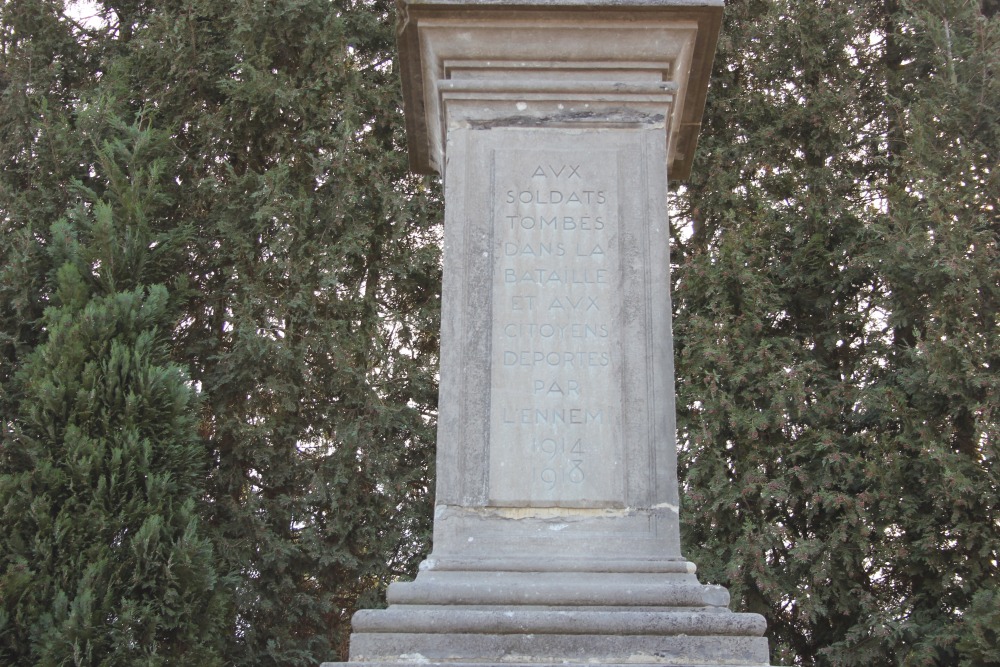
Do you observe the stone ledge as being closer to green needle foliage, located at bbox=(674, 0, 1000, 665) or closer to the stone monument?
the stone monument

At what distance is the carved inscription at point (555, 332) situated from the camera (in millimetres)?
3385

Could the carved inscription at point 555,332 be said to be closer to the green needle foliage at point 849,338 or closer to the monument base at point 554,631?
the monument base at point 554,631

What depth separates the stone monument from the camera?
300cm

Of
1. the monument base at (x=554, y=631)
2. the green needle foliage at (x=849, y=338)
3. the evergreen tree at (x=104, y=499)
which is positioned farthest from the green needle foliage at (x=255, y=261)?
the monument base at (x=554, y=631)

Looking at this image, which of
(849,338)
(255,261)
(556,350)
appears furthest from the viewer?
(255,261)

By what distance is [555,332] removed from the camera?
3533 millimetres

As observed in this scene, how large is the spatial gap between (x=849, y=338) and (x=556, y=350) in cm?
463

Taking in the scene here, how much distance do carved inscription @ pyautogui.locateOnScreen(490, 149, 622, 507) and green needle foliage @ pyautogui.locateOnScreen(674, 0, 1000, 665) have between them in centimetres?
338

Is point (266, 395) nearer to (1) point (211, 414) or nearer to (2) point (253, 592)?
(1) point (211, 414)

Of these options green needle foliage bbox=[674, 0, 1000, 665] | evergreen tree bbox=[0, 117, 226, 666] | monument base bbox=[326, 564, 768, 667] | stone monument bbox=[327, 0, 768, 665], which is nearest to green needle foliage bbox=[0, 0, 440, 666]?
evergreen tree bbox=[0, 117, 226, 666]

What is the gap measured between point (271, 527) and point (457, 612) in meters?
4.39

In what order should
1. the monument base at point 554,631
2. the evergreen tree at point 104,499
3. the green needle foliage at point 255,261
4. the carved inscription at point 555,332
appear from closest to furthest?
the monument base at point 554,631, the carved inscription at point 555,332, the evergreen tree at point 104,499, the green needle foliage at point 255,261

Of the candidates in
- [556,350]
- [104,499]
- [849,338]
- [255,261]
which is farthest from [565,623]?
[255,261]

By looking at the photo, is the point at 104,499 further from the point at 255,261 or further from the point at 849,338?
the point at 849,338
